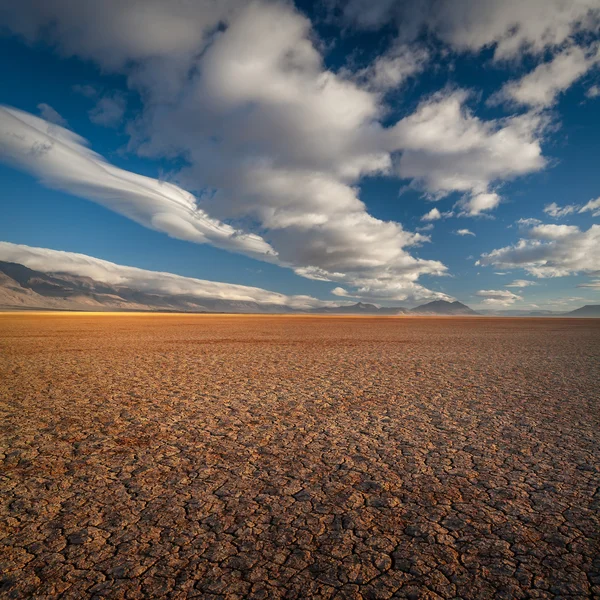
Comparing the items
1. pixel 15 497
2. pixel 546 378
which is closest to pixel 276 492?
pixel 15 497

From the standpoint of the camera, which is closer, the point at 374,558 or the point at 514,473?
the point at 374,558

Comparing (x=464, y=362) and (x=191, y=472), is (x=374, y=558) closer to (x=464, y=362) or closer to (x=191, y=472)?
(x=191, y=472)

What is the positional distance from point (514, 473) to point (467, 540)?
191 cm

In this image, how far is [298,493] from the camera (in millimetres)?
4152

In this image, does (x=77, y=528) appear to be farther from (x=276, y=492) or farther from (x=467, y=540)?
(x=467, y=540)

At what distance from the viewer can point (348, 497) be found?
13.3 feet

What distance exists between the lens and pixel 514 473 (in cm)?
471

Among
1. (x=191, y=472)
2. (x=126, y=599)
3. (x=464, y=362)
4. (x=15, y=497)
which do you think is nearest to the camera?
(x=126, y=599)

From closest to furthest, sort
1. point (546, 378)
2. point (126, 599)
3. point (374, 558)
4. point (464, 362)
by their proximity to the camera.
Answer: point (126, 599), point (374, 558), point (546, 378), point (464, 362)

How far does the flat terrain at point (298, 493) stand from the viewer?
2.86 m

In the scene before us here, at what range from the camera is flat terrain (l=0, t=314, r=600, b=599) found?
286cm

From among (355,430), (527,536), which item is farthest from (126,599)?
(355,430)

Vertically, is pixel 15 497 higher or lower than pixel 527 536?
lower

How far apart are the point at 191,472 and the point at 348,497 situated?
205cm
